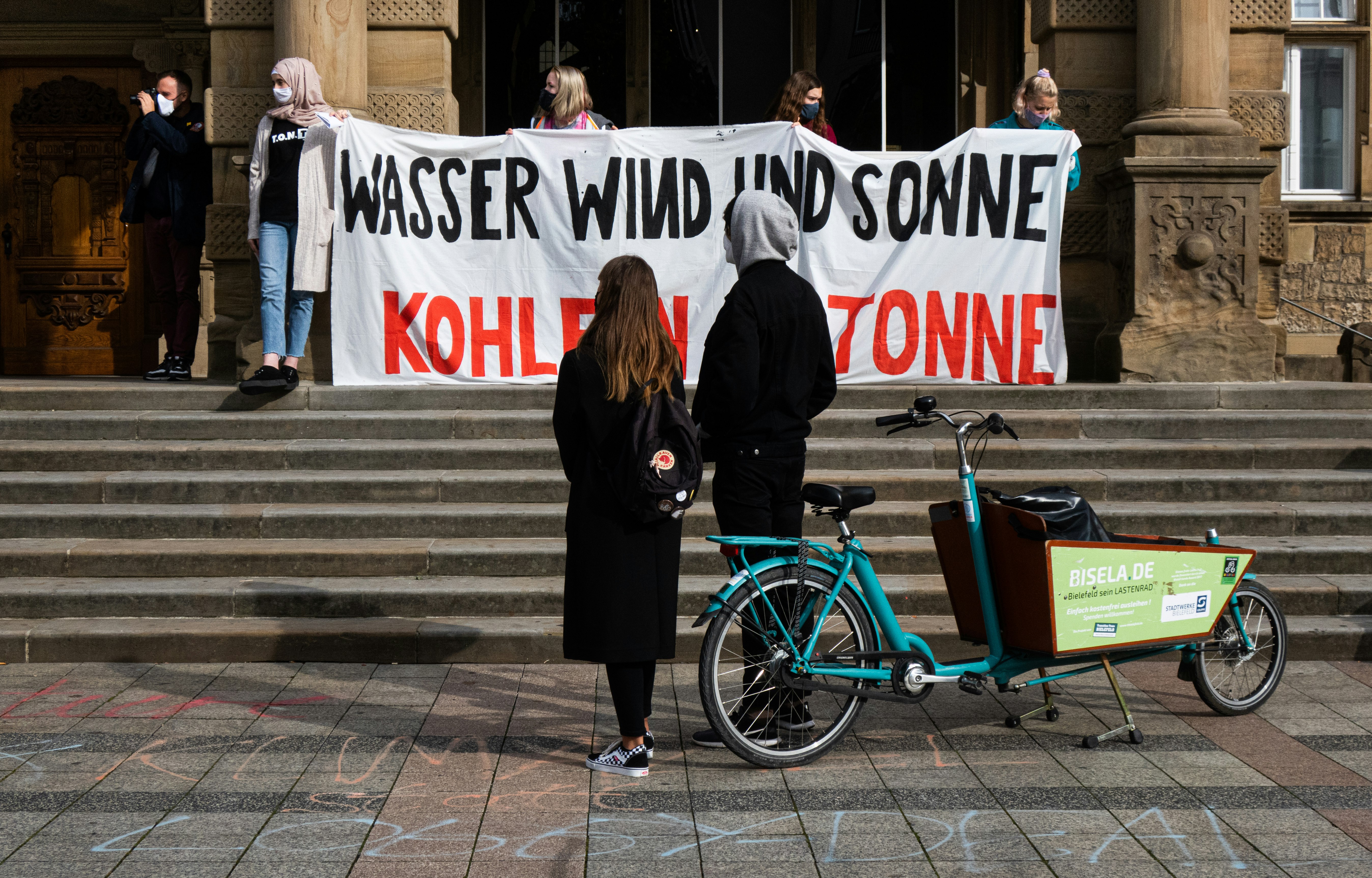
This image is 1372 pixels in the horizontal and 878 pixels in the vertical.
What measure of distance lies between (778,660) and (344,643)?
8.06 ft

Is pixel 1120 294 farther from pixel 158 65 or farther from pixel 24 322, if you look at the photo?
pixel 24 322

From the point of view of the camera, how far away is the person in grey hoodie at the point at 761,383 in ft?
16.6

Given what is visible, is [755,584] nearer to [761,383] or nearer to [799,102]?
[761,383]

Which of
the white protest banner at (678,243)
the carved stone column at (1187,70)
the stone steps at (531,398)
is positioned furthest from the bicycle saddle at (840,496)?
the carved stone column at (1187,70)

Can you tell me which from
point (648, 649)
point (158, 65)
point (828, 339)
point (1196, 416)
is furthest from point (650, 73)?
point (648, 649)

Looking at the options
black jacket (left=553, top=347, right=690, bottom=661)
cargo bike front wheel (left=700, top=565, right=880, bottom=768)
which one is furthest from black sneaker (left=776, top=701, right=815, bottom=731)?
black jacket (left=553, top=347, right=690, bottom=661)

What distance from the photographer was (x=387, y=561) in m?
7.08

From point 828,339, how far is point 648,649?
57.2 inches

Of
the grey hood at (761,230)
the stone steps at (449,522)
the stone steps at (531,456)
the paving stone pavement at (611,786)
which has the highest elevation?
the grey hood at (761,230)

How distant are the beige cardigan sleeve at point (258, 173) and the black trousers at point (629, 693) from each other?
5.30 meters

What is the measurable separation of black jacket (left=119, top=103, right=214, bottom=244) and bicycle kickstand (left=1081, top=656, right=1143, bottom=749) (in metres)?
7.76

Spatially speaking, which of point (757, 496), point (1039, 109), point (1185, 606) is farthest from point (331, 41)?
point (1185, 606)

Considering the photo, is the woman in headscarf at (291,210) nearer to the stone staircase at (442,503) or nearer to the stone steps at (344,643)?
the stone staircase at (442,503)

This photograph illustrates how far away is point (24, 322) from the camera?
13.2m
